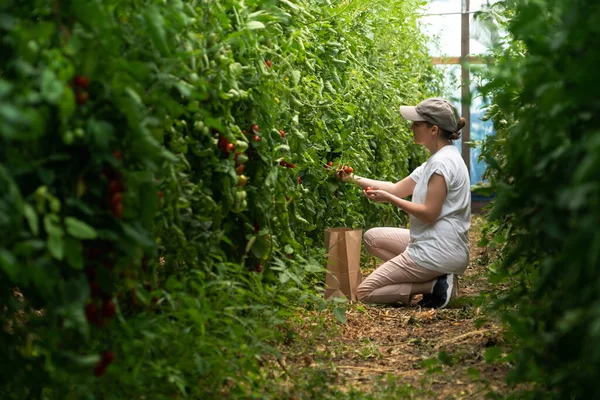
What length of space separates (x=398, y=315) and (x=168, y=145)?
1932 millimetres

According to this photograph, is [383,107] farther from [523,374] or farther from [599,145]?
[599,145]

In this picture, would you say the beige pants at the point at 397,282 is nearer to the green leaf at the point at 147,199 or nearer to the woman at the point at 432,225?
the woman at the point at 432,225

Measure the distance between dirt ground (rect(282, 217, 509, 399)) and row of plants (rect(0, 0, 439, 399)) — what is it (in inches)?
9.0

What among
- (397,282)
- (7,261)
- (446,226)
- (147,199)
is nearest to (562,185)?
(147,199)

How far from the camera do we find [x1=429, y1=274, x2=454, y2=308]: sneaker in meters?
4.25

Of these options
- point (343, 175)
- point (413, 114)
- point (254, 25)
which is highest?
point (254, 25)

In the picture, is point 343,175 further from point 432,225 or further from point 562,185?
point 562,185

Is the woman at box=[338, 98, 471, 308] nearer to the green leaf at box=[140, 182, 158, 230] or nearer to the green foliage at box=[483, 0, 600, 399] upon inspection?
the green foliage at box=[483, 0, 600, 399]

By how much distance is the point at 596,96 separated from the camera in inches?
62.7

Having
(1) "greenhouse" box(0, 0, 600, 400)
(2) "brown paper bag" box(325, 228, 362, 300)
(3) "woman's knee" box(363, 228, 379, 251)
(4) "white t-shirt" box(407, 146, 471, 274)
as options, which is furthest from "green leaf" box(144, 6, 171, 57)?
(3) "woman's knee" box(363, 228, 379, 251)

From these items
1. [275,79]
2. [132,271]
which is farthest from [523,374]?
[275,79]

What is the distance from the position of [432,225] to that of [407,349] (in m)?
1.05

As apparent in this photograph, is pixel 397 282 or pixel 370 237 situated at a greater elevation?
pixel 370 237

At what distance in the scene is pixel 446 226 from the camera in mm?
4258
